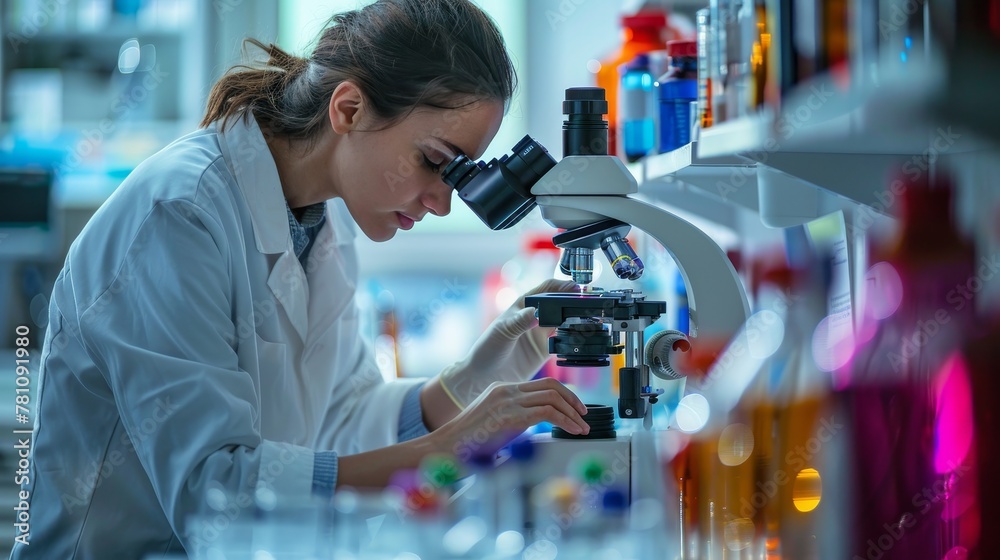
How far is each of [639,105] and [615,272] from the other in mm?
645

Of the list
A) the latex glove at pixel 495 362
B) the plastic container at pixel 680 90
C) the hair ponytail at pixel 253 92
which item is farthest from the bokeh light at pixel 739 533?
the hair ponytail at pixel 253 92

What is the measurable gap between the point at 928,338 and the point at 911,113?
0.32m

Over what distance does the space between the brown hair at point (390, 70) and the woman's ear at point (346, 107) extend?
1 cm

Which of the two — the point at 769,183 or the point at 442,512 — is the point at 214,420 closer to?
the point at 442,512

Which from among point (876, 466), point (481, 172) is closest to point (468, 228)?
point (481, 172)

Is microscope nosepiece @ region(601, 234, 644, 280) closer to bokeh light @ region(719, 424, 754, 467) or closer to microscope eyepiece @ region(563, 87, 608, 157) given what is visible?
microscope eyepiece @ region(563, 87, 608, 157)

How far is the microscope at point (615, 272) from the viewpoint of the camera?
102cm

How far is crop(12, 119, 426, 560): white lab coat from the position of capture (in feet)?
3.42

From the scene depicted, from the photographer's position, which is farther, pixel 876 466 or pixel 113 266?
pixel 113 266

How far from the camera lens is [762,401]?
0.87m
